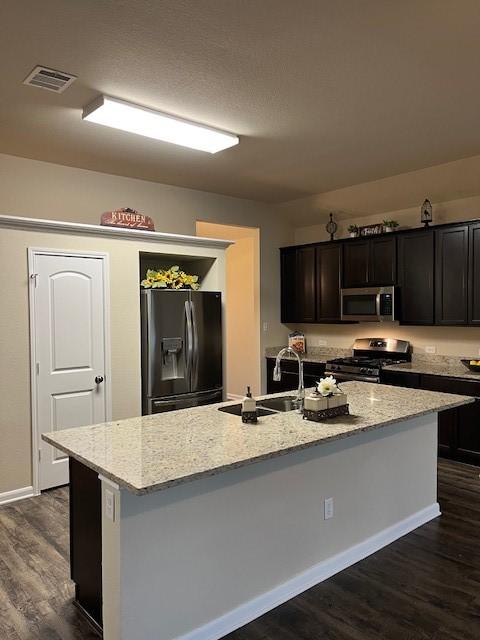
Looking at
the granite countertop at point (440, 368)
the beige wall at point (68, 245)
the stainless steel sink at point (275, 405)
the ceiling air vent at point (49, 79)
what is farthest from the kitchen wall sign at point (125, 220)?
the granite countertop at point (440, 368)

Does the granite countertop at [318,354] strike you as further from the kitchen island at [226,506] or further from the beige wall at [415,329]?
the kitchen island at [226,506]

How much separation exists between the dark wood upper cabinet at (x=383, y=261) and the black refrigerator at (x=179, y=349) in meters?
1.88

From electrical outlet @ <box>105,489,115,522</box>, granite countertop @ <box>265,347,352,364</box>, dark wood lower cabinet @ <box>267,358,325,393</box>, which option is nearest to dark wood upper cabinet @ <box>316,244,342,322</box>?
granite countertop @ <box>265,347,352,364</box>

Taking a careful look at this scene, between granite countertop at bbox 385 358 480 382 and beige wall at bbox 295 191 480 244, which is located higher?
beige wall at bbox 295 191 480 244

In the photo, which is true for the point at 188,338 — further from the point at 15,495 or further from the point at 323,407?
the point at 323,407

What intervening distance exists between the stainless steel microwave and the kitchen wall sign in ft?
8.24

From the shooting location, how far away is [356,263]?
226 inches

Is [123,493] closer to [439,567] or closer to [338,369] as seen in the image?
[439,567]

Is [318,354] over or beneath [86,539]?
over

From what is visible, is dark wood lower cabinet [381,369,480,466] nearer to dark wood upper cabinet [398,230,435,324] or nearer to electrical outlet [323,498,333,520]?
dark wood upper cabinet [398,230,435,324]

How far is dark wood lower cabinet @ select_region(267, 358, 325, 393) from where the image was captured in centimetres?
590

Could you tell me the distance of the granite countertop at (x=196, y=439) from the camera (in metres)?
1.89

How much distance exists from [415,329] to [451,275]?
0.87 metres

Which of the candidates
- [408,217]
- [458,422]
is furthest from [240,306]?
[458,422]
